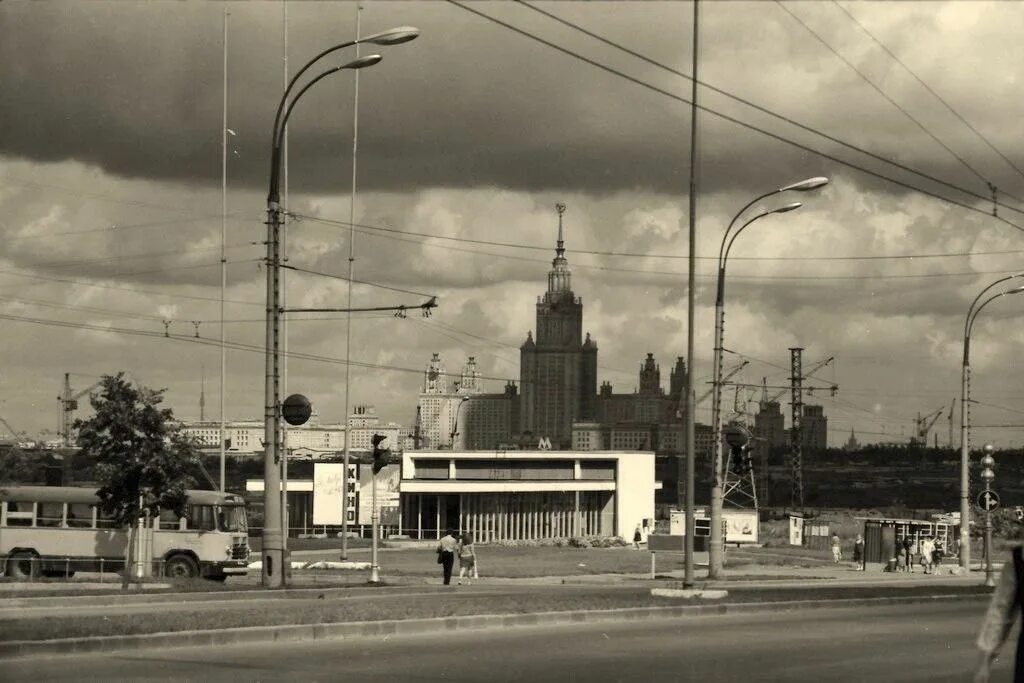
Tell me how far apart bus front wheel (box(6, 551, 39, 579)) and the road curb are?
19559 millimetres

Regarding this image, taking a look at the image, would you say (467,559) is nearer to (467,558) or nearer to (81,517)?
(467,558)

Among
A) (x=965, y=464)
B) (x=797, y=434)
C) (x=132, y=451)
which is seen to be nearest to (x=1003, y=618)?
(x=132, y=451)

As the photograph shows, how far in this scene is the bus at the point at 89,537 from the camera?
3856cm

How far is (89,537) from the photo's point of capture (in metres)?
38.7

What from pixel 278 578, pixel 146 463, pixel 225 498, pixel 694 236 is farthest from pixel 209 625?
pixel 225 498

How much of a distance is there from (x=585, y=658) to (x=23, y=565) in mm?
25704

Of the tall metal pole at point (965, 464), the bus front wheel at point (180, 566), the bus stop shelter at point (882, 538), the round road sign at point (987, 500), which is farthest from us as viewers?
the bus stop shelter at point (882, 538)

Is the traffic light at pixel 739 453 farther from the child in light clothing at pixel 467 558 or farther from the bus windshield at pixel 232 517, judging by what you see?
the bus windshield at pixel 232 517

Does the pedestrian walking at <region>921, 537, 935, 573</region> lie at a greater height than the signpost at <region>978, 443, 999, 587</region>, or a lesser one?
lesser

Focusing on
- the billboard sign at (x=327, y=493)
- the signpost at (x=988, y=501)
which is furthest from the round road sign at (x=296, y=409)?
the billboard sign at (x=327, y=493)

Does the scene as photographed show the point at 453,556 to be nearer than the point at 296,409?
No

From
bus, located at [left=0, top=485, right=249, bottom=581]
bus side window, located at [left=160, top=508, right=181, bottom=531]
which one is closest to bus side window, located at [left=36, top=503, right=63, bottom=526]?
bus, located at [left=0, top=485, right=249, bottom=581]

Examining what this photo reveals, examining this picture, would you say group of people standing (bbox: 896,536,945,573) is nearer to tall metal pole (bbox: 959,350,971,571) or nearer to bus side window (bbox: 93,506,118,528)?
tall metal pole (bbox: 959,350,971,571)

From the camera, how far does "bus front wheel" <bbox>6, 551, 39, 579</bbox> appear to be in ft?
124
